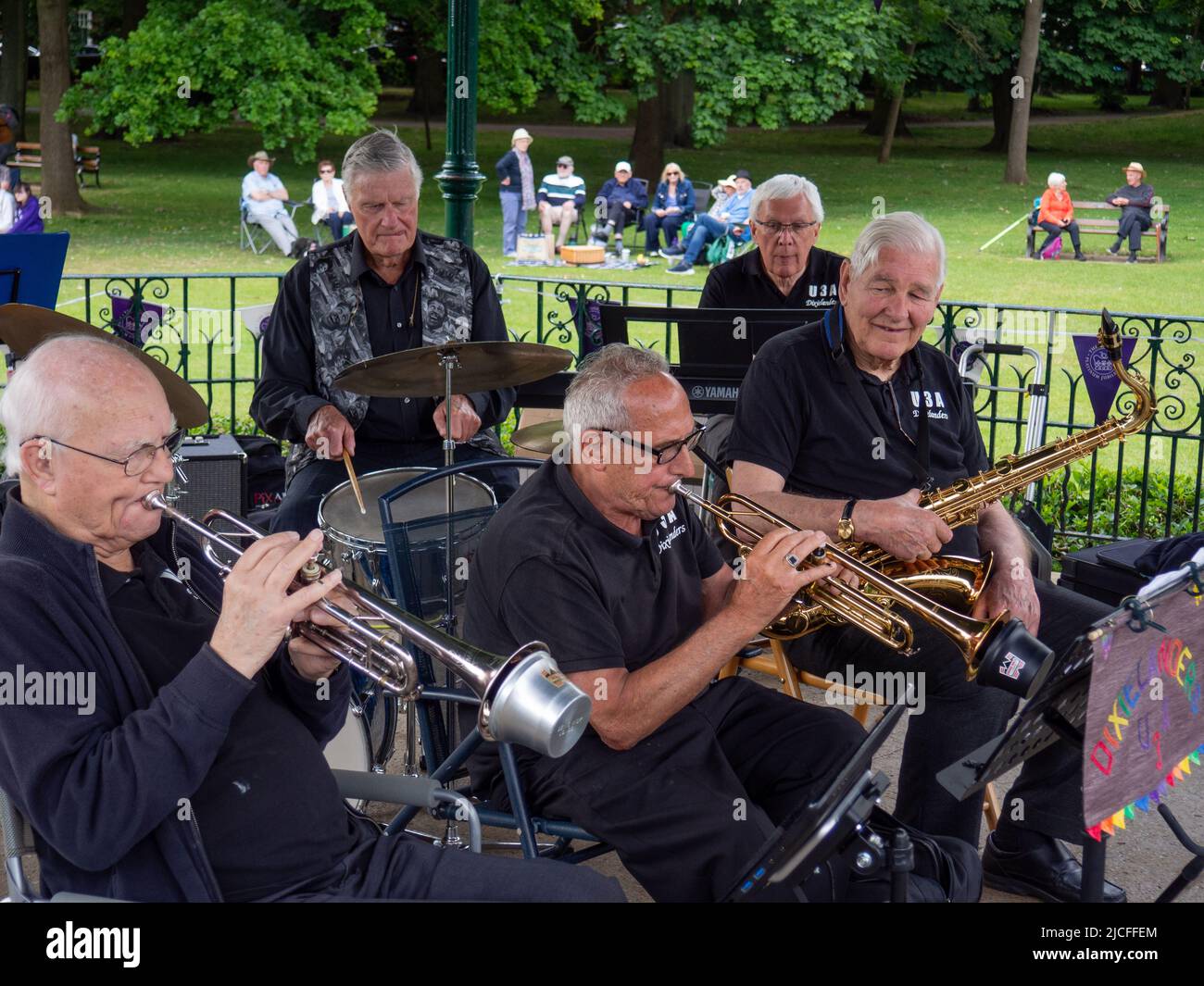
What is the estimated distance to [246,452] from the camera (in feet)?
23.0

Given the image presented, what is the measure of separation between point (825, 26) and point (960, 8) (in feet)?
27.0

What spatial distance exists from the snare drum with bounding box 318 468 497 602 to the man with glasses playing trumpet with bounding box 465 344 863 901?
918 millimetres

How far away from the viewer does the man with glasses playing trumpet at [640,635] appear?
9.73 ft

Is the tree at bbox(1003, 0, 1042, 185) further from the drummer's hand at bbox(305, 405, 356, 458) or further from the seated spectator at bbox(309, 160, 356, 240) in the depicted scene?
the drummer's hand at bbox(305, 405, 356, 458)

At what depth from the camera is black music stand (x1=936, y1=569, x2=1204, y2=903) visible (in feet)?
8.23

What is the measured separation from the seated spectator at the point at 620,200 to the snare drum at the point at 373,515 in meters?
17.1

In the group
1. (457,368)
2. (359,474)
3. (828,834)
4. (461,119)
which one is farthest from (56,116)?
(828,834)

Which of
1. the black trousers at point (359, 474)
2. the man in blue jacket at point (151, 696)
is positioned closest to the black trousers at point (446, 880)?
the man in blue jacket at point (151, 696)

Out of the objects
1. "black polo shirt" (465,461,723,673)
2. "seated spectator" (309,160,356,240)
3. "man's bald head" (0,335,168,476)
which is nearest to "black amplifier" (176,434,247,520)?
"black polo shirt" (465,461,723,673)

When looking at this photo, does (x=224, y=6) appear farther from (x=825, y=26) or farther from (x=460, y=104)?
(x=460, y=104)

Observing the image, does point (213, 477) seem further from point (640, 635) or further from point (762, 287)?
point (640, 635)

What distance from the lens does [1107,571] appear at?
202 inches

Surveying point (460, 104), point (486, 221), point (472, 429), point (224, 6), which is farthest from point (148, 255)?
point (472, 429)

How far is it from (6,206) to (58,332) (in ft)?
49.8
